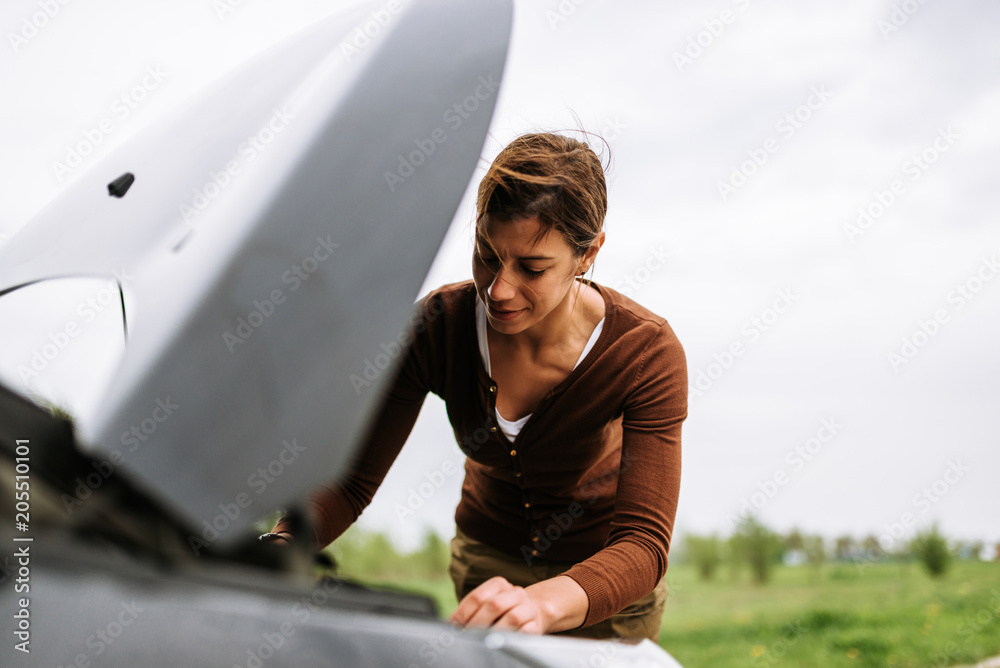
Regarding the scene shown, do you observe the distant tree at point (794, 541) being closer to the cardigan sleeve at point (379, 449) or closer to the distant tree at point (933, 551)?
the distant tree at point (933, 551)

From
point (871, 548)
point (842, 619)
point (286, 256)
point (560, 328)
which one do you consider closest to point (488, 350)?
point (560, 328)

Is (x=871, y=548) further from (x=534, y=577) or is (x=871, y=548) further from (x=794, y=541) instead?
(x=534, y=577)

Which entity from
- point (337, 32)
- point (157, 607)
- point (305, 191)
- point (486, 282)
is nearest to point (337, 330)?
point (305, 191)

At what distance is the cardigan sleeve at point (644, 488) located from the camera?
147cm

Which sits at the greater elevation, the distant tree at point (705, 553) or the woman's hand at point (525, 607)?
the woman's hand at point (525, 607)

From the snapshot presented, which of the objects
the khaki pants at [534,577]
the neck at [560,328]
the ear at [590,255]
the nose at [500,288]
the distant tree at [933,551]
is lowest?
the distant tree at [933,551]

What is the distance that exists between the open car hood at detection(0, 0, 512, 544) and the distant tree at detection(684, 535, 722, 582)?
594cm

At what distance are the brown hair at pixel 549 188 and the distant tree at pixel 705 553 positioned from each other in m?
5.29

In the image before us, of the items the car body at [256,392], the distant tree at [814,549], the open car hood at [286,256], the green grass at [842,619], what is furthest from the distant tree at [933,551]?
the open car hood at [286,256]

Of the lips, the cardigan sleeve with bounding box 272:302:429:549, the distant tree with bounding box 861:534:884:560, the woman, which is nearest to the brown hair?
the woman

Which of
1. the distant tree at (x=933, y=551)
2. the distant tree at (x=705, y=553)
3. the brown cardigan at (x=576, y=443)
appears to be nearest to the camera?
the brown cardigan at (x=576, y=443)

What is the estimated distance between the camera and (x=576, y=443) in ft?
6.18

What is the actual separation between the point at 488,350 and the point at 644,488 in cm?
49

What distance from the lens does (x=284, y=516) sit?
96 cm
